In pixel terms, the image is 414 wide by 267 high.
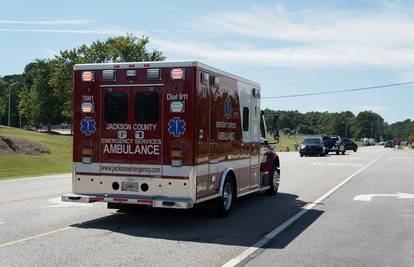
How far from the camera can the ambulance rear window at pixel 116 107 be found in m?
9.77

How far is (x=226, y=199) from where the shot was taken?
10773 mm

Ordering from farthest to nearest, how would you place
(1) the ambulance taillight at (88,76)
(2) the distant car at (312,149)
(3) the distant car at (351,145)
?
(3) the distant car at (351,145) → (2) the distant car at (312,149) → (1) the ambulance taillight at (88,76)

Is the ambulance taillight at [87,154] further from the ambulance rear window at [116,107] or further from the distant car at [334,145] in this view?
the distant car at [334,145]

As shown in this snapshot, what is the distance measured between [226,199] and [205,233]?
6.22 feet

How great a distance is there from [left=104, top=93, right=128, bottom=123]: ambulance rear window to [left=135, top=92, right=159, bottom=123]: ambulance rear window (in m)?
0.23

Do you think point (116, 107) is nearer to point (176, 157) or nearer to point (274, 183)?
point (176, 157)

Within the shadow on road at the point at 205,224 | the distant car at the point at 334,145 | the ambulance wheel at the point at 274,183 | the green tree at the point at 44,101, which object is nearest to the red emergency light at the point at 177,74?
the shadow on road at the point at 205,224

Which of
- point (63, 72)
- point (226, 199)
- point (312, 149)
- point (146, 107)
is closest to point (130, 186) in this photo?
point (146, 107)

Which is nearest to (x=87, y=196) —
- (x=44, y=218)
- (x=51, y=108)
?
(x=44, y=218)

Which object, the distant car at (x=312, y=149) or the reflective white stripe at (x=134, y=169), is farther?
the distant car at (x=312, y=149)

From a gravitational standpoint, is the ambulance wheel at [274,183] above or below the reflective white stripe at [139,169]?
below

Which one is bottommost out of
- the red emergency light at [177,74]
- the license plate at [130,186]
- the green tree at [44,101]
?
the license plate at [130,186]

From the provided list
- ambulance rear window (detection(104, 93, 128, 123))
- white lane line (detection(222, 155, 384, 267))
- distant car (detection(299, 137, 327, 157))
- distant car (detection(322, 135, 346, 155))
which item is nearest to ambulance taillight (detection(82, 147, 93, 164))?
ambulance rear window (detection(104, 93, 128, 123))

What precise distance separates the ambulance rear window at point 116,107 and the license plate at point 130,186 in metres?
1.12
